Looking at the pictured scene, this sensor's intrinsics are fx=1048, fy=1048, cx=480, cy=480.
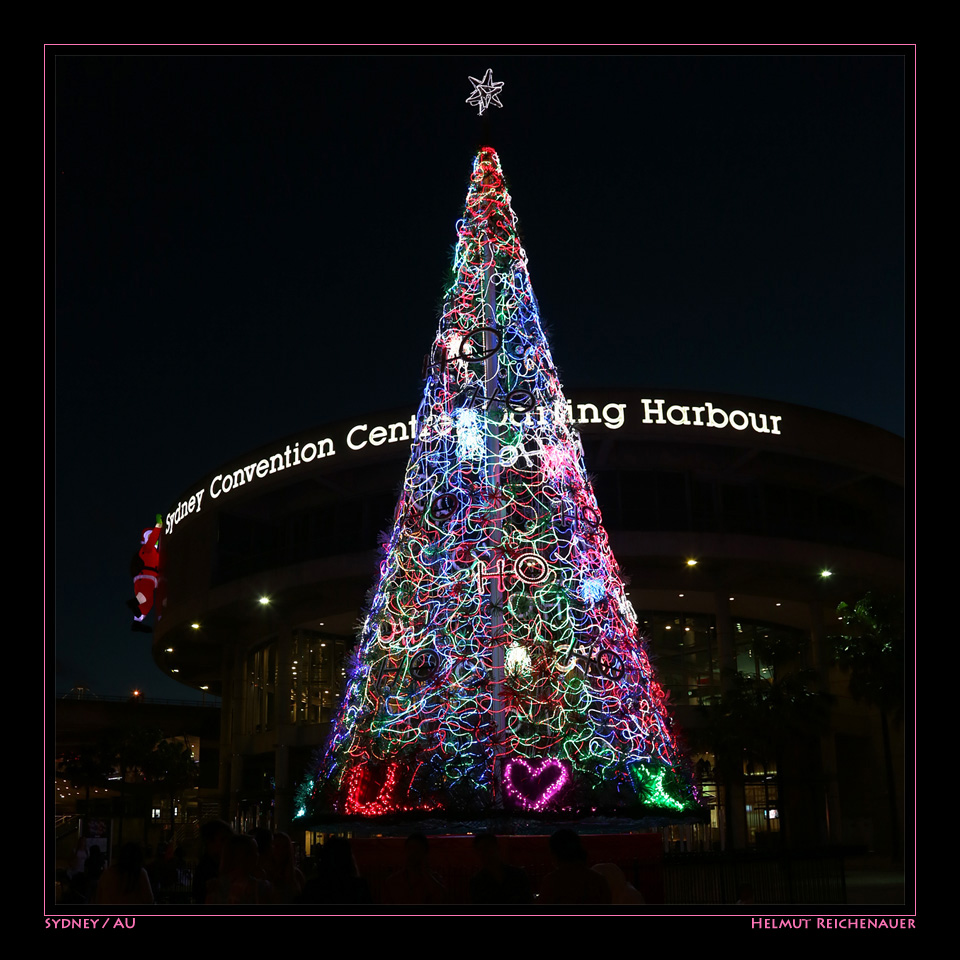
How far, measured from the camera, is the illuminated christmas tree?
11.4m

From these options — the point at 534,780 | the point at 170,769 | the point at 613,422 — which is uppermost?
the point at 613,422

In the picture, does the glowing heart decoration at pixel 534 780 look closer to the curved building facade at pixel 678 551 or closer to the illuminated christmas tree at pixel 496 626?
the illuminated christmas tree at pixel 496 626

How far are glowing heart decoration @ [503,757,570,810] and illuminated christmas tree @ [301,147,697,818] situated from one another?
1cm

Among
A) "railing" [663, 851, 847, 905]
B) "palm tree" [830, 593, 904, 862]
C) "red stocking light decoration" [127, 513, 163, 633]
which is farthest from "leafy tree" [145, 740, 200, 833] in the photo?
"railing" [663, 851, 847, 905]

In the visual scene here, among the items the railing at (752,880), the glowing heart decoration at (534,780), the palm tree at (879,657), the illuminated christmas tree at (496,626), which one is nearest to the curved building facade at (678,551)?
the palm tree at (879,657)

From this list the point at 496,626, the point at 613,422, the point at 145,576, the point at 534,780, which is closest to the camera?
the point at 534,780

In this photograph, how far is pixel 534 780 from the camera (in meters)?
11.2

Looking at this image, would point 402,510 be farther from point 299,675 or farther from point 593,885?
point 299,675

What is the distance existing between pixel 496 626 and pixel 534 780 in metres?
1.72

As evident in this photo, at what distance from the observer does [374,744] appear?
11852mm

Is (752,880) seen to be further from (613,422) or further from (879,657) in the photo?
(613,422)

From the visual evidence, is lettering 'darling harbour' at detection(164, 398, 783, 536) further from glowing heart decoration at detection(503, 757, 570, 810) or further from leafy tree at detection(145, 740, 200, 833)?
leafy tree at detection(145, 740, 200, 833)

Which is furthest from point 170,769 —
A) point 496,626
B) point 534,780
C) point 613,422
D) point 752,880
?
point 534,780
